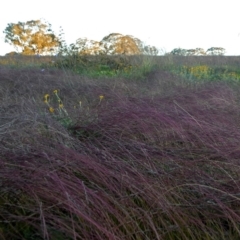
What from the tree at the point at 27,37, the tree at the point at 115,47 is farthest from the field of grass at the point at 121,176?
the tree at the point at 27,37

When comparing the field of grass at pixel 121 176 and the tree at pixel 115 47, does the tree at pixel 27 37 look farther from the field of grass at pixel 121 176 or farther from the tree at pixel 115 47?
the field of grass at pixel 121 176

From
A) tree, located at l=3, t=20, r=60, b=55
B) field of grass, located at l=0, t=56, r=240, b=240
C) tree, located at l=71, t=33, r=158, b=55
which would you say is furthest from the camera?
tree, located at l=3, t=20, r=60, b=55

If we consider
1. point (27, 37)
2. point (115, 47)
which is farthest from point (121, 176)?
point (27, 37)

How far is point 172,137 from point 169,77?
4.82 meters

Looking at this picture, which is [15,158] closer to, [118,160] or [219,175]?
[118,160]

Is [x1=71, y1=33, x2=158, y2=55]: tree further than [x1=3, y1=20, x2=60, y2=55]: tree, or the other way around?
[x1=3, y1=20, x2=60, y2=55]: tree

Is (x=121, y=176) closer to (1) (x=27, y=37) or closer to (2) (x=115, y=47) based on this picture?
(2) (x=115, y=47)

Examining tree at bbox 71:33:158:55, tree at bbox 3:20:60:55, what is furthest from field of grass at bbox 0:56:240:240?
tree at bbox 3:20:60:55

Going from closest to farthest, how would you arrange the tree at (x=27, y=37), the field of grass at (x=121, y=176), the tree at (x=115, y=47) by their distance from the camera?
1. the field of grass at (x=121, y=176)
2. the tree at (x=115, y=47)
3. the tree at (x=27, y=37)

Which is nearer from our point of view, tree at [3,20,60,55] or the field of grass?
the field of grass

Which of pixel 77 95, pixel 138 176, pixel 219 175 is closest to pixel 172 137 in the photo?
pixel 219 175

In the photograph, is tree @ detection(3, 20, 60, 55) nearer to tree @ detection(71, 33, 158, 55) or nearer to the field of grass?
tree @ detection(71, 33, 158, 55)

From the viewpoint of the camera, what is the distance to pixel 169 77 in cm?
779

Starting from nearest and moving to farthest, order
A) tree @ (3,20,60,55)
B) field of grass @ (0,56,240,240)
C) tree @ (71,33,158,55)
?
1. field of grass @ (0,56,240,240)
2. tree @ (71,33,158,55)
3. tree @ (3,20,60,55)
